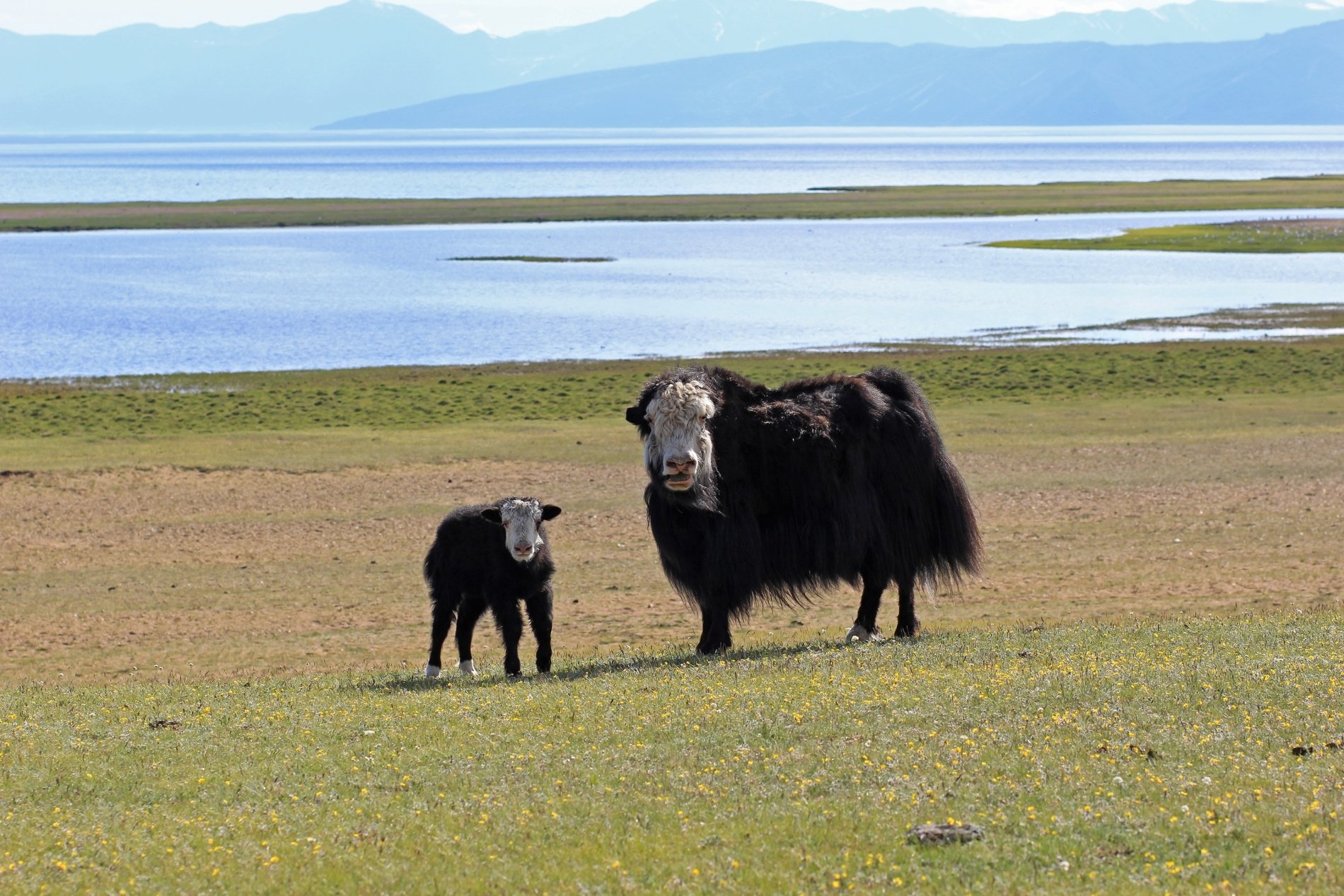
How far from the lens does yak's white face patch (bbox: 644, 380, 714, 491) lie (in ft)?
45.3

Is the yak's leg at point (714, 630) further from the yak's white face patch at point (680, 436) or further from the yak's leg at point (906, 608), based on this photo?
the yak's leg at point (906, 608)

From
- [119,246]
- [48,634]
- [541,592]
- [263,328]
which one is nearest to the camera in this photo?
[541,592]

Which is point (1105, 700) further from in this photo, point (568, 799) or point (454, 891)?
point (454, 891)

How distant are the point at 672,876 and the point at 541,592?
7.56 meters

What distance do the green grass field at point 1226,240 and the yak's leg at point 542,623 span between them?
87878mm

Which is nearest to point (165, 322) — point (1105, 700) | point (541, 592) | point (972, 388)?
A: point (972, 388)

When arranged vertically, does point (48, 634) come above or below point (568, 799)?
below

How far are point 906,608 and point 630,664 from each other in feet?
10.4

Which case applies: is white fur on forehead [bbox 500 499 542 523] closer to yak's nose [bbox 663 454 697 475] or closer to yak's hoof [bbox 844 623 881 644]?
yak's nose [bbox 663 454 697 475]

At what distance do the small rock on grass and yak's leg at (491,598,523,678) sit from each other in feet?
23.7

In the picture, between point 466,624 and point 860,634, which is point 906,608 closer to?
point 860,634

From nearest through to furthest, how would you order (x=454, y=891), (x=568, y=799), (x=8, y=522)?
(x=454, y=891) < (x=568, y=799) < (x=8, y=522)

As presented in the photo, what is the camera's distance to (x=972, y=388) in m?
44.6

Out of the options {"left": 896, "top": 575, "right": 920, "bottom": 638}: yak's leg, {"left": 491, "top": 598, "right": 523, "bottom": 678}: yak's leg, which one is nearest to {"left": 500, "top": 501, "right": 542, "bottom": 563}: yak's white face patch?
{"left": 491, "top": 598, "right": 523, "bottom": 678}: yak's leg
